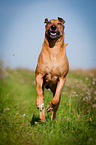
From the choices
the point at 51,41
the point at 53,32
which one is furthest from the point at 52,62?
the point at 53,32

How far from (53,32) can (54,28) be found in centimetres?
8

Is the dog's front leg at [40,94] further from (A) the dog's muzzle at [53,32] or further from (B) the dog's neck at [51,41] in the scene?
(A) the dog's muzzle at [53,32]

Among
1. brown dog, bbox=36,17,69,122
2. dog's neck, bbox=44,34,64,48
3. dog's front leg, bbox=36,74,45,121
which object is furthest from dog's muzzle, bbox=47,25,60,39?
dog's front leg, bbox=36,74,45,121

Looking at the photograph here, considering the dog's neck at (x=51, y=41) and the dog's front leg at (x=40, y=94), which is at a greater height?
the dog's neck at (x=51, y=41)

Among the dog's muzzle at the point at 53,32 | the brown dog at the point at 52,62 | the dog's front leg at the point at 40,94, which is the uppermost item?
the dog's muzzle at the point at 53,32

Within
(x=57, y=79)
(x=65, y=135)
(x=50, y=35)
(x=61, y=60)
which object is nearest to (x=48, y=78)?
(x=57, y=79)

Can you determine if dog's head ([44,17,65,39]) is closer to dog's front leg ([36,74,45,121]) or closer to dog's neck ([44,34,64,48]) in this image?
dog's neck ([44,34,64,48])

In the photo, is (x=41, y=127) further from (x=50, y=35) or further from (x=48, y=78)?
(x=50, y=35)

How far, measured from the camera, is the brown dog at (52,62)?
3180 millimetres

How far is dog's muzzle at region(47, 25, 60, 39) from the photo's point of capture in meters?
3.10

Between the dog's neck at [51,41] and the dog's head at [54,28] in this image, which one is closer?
the dog's head at [54,28]

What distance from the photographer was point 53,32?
3.13 m

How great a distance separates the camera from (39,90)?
324 centimetres

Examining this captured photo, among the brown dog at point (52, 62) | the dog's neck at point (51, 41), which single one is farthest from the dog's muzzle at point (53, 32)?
the dog's neck at point (51, 41)
